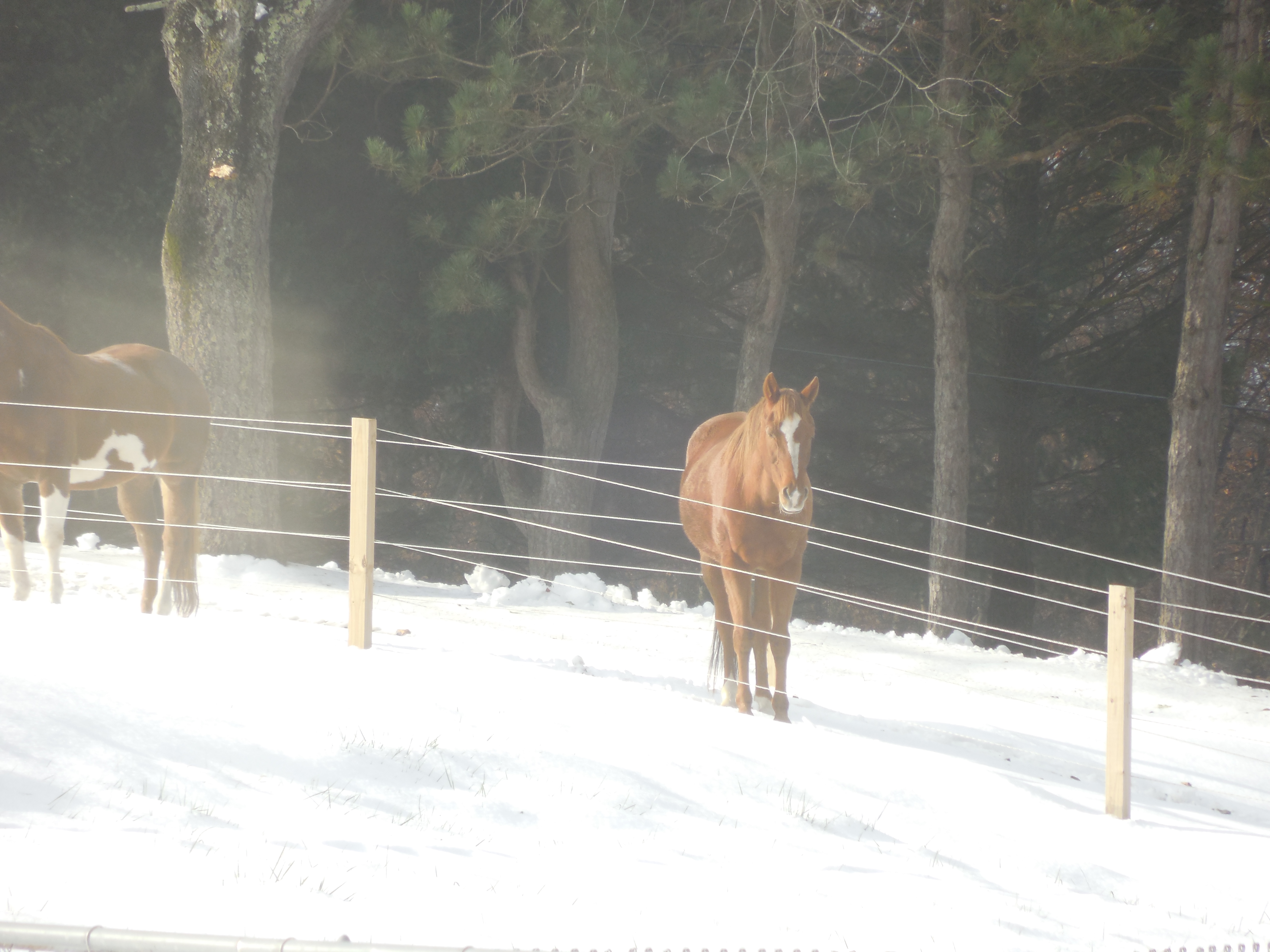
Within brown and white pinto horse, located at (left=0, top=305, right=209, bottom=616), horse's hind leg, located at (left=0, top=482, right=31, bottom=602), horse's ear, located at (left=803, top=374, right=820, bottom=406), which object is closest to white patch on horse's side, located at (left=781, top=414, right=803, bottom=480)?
horse's ear, located at (left=803, top=374, right=820, bottom=406)

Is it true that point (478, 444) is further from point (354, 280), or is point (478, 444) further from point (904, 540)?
point (904, 540)

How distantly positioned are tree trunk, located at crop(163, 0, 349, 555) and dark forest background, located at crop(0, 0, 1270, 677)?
258 cm

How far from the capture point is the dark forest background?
38.6ft

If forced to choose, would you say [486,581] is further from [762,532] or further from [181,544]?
[762,532]

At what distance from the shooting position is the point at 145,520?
6176mm

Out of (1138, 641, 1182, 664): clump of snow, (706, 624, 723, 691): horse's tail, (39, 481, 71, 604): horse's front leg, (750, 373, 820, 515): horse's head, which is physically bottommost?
(1138, 641, 1182, 664): clump of snow

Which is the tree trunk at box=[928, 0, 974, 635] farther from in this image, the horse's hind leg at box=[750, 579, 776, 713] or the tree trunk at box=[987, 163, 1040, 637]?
the horse's hind leg at box=[750, 579, 776, 713]

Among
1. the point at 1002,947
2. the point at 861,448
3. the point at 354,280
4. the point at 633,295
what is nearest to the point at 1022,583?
the point at 861,448

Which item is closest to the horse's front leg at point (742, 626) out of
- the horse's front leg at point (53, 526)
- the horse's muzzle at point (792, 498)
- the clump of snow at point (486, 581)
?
the horse's muzzle at point (792, 498)

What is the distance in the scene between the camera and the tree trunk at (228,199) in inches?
339

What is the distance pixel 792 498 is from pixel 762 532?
0.58 meters

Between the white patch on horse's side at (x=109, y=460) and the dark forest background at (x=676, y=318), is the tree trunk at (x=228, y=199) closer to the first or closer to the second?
the dark forest background at (x=676, y=318)

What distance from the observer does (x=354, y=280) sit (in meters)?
12.9

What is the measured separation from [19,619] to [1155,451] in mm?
13545
